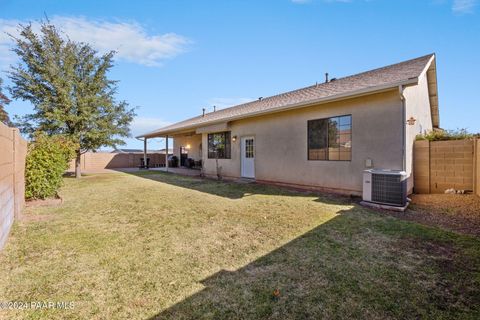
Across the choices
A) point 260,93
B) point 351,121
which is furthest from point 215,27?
point 351,121

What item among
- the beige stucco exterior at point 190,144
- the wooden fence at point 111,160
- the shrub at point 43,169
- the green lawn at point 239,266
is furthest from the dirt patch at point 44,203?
the wooden fence at point 111,160

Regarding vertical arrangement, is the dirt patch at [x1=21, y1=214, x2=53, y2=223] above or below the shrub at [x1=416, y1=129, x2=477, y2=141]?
below

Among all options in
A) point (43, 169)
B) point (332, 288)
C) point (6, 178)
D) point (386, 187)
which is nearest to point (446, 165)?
point (386, 187)

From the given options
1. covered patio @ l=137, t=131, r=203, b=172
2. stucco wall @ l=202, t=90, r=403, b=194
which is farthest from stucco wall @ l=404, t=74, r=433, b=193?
covered patio @ l=137, t=131, r=203, b=172

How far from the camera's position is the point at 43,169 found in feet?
21.4

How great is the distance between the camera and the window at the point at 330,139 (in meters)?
7.39

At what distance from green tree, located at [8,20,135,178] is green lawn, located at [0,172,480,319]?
29.4ft

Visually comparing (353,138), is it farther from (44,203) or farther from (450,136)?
(44,203)

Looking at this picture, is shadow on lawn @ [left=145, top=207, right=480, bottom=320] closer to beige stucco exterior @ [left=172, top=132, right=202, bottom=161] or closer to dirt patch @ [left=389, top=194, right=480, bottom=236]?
dirt patch @ [left=389, top=194, right=480, bottom=236]

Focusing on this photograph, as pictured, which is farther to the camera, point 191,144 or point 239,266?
point 191,144

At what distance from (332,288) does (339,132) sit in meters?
5.91

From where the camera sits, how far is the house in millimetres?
6496

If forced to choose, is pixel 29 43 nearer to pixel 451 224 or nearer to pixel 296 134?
pixel 296 134

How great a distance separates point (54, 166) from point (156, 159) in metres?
17.3
